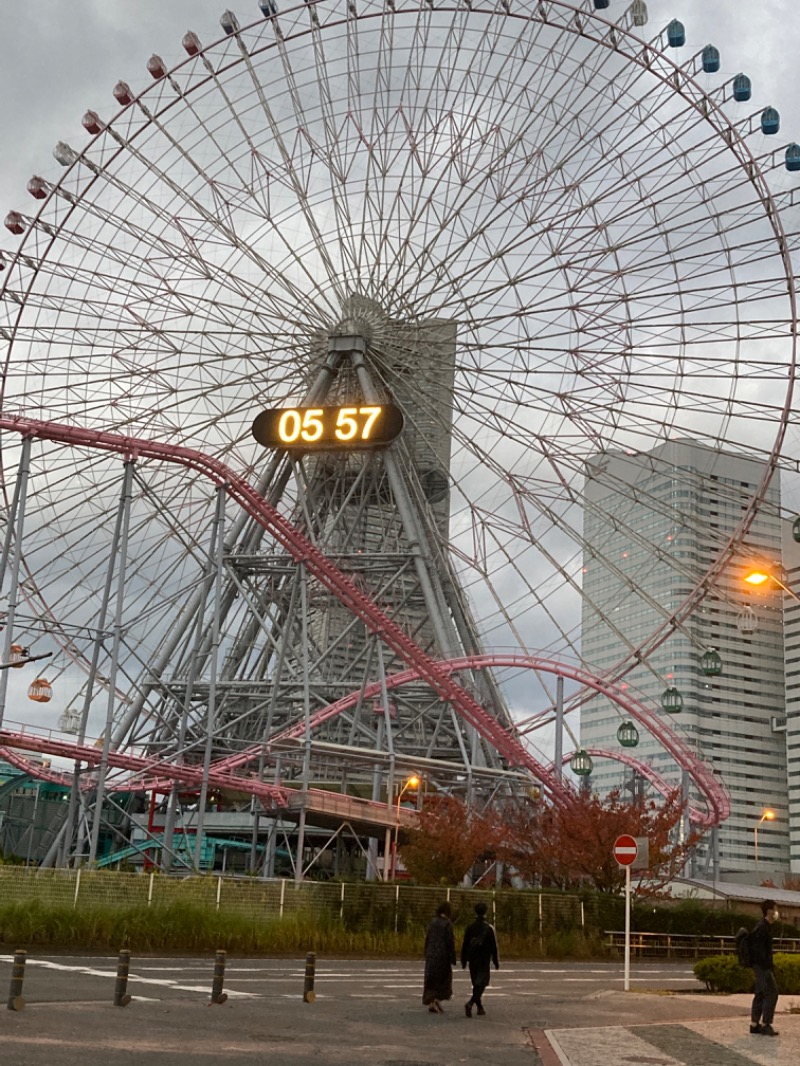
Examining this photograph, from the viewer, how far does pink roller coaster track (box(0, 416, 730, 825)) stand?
134 feet

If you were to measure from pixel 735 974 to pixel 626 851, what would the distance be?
286cm

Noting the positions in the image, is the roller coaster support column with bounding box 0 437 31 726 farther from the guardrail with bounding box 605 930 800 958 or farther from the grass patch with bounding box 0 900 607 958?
the guardrail with bounding box 605 930 800 958

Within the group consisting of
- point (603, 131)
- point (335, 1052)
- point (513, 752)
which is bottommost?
point (335, 1052)

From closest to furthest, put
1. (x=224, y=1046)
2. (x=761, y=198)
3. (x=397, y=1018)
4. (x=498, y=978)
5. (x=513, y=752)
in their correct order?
(x=224, y=1046)
(x=397, y=1018)
(x=498, y=978)
(x=761, y=198)
(x=513, y=752)

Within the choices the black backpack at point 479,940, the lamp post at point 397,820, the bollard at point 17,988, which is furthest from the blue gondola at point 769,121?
the bollard at point 17,988

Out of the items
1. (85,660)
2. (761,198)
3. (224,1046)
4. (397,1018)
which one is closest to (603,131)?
(761,198)

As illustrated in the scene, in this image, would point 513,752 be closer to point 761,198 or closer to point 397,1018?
point 761,198

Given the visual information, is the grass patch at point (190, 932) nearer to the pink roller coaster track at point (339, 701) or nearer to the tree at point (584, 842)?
the tree at point (584, 842)

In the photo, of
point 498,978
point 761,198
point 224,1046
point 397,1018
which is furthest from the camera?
point 761,198

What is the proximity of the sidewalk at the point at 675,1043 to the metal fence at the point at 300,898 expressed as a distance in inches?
438

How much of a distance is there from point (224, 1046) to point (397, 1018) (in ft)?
14.8

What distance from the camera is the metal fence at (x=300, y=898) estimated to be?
25.2m

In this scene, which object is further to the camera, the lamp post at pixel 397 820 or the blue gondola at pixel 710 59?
the lamp post at pixel 397 820

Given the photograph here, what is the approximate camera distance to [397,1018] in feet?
54.5
